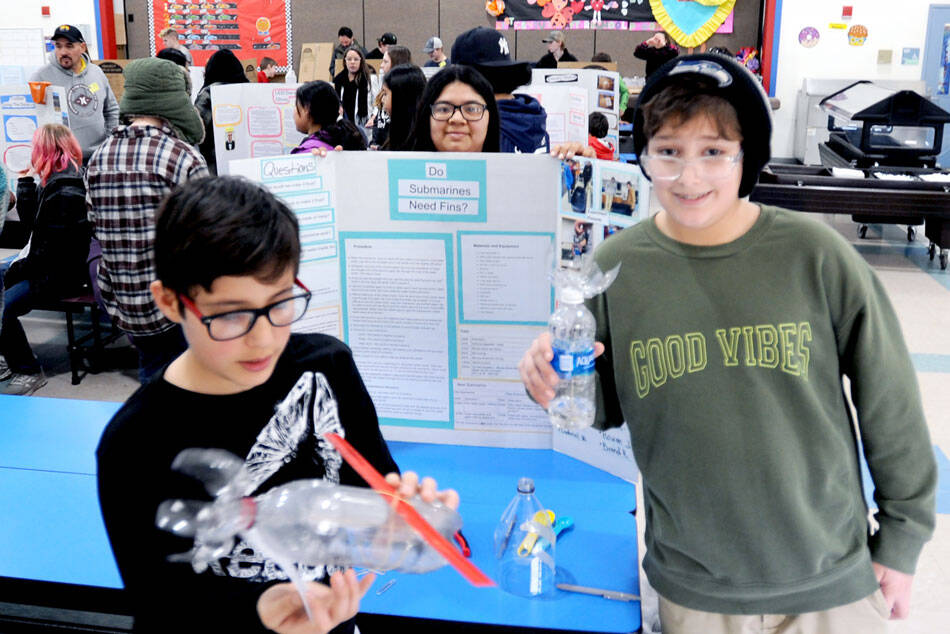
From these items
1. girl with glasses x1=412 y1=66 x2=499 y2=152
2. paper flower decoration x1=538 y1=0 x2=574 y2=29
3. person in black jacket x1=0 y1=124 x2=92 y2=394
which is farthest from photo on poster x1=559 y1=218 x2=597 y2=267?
paper flower decoration x1=538 y1=0 x2=574 y2=29

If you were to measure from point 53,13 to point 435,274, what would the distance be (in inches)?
554

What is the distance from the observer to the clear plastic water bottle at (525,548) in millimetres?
1819

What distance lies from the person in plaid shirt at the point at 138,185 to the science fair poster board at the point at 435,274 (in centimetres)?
126

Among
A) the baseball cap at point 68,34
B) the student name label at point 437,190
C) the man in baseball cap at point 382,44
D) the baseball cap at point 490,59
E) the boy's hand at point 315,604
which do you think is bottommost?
the boy's hand at point 315,604

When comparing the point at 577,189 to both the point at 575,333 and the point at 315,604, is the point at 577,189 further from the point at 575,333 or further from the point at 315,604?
the point at 315,604

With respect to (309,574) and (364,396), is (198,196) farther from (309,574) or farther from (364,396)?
(309,574)

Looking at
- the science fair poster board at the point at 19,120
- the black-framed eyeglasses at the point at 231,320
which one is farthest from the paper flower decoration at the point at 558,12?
the black-framed eyeglasses at the point at 231,320

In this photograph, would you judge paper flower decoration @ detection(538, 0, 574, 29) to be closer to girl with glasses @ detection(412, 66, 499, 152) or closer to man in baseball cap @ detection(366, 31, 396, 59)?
man in baseball cap @ detection(366, 31, 396, 59)

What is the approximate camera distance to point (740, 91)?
1.43 meters

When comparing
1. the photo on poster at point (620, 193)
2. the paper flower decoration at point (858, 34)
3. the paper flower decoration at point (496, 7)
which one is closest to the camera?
the photo on poster at point (620, 193)

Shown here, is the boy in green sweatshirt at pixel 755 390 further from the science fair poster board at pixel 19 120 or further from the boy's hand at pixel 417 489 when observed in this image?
the science fair poster board at pixel 19 120

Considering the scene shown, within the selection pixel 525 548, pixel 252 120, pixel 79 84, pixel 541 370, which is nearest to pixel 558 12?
pixel 252 120

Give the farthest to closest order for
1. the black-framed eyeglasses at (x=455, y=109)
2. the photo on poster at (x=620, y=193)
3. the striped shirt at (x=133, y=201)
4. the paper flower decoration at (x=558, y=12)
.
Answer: the paper flower decoration at (x=558, y=12) < the striped shirt at (x=133, y=201) < the black-framed eyeglasses at (x=455, y=109) < the photo on poster at (x=620, y=193)

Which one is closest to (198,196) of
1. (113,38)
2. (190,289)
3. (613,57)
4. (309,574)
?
(190,289)
